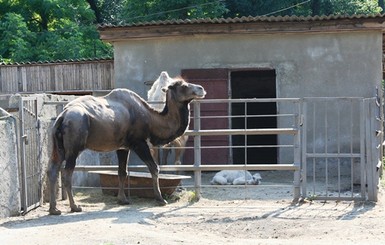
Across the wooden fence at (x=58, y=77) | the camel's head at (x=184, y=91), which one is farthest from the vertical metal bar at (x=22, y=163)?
the wooden fence at (x=58, y=77)

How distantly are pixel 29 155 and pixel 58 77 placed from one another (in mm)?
9354

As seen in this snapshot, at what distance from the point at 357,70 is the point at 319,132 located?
5.18 feet

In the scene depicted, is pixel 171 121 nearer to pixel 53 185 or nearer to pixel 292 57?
pixel 53 185

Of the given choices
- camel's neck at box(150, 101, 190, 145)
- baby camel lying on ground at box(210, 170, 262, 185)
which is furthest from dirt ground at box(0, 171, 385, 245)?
baby camel lying on ground at box(210, 170, 262, 185)

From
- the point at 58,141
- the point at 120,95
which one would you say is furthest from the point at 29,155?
the point at 120,95

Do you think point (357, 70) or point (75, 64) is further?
point (75, 64)

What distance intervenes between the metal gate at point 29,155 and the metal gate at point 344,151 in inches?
163

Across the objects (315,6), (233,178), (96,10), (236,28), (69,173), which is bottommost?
(233,178)

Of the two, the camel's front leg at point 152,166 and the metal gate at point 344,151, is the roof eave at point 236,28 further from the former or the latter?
the camel's front leg at point 152,166

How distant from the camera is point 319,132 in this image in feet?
52.4

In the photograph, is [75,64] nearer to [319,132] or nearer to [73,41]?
[319,132]

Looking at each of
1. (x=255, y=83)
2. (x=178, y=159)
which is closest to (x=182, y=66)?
(x=178, y=159)

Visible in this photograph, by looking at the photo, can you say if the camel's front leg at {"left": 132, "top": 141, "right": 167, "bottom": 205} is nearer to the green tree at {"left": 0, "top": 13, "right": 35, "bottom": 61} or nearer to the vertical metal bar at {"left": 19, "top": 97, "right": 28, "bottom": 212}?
the vertical metal bar at {"left": 19, "top": 97, "right": 28, "bottom": 212}

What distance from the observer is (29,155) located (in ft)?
36.5
